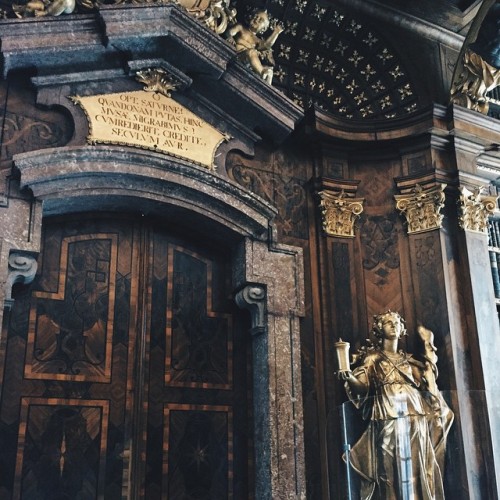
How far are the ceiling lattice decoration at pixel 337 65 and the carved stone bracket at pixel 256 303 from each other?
8.22 feet

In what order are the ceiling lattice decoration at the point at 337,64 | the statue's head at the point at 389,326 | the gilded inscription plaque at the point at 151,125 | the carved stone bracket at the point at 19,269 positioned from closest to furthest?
the carved stone bracket at the point at 19,269, the gilded inscription plaque at the point at 151,125, the statue's head at the point at 389,326, the ceiling lattice decoration at the point at 337,64

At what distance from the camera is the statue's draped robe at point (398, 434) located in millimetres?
5324

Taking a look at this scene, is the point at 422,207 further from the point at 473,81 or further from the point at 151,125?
the point at 151,125

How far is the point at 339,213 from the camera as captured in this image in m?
7.20

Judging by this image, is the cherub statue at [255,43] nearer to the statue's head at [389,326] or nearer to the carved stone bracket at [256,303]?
the carved stone bracket at [256,303]

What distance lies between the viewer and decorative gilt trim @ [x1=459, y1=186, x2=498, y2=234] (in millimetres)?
7141

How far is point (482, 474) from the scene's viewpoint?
6281mm

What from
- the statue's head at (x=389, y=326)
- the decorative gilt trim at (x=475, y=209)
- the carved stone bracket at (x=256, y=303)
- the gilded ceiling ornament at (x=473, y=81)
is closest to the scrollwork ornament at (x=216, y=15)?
the carved stone bracket at (x=256, y=303)

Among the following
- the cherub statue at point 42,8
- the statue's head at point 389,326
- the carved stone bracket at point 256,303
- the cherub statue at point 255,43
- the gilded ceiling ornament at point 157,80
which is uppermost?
the cherub statue at point 255,43

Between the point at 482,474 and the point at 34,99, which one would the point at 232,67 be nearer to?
the point at 34,99

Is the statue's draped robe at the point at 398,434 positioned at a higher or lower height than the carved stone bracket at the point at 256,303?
lower

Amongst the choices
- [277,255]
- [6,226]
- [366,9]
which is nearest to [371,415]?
[277,255]

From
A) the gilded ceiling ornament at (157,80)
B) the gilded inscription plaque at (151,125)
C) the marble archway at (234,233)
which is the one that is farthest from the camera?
the gilded ceiling ornament at (157,80)

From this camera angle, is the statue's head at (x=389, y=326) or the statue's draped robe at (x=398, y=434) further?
the statue's head at (x=389, y=326)
